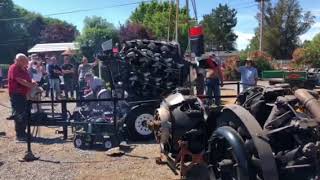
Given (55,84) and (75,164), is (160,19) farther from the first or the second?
(75,164)

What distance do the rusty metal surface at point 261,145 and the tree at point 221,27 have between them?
87161 millimetres

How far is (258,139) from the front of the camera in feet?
13.9

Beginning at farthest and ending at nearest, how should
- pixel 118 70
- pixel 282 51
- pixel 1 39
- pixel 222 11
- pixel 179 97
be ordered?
pixel 222 11 → pixel 1 39 → pixel 282 51 → pixel 118 70 → pixel 179 97

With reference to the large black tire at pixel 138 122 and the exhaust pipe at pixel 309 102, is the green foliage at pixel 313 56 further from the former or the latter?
the exhaust pipe at pixel 309 102

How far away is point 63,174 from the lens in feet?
25.2

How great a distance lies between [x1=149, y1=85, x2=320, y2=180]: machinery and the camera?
4.03 m

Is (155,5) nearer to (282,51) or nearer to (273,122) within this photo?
(282,51)

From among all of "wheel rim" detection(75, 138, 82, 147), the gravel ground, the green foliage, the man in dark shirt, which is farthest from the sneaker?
the green foliage

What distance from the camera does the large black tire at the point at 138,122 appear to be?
399 inches

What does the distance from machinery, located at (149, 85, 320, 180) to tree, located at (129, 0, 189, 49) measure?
36.7 metres

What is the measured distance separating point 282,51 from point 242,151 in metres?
69.7

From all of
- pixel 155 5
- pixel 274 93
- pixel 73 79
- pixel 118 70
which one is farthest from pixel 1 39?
pixel 274 93

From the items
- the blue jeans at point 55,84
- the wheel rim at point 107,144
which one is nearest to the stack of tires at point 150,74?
the wheel rim at point 107,144

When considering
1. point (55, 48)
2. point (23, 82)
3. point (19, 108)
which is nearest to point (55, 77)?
point (19, 108)
